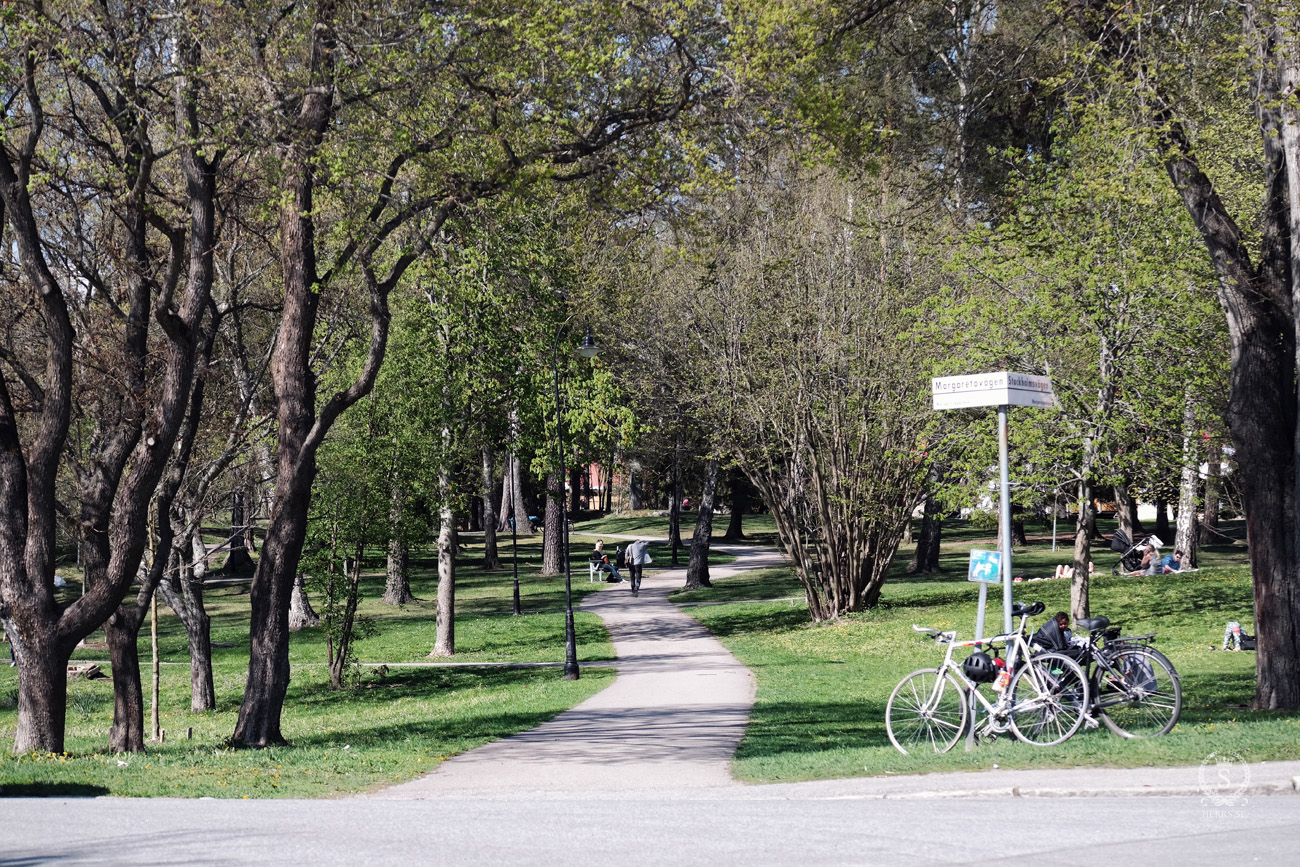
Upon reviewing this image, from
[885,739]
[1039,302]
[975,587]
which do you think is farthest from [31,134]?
[975,587]

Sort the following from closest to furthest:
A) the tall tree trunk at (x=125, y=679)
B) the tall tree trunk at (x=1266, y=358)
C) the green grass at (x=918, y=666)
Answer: the green grass at (x=918, y=666), the tall tree trunk at (x=1266, y=358), the tall tree trunk at (x=125, y=679)

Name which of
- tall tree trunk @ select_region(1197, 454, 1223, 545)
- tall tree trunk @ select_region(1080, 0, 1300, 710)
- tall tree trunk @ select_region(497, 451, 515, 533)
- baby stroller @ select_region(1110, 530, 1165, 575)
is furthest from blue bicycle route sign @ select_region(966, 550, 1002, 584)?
tall tree trunk @ select_region(497, 451, 515, 533)

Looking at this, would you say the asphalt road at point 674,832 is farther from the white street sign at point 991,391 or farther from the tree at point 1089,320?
the tree at point 1089,320

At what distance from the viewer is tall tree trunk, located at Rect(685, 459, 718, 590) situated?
118 feet

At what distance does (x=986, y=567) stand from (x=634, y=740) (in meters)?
4.16

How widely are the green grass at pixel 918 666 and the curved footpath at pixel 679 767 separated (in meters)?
0.39

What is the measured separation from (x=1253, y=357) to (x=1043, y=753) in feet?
18.1

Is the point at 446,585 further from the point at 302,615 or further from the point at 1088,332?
the point at 1088,332

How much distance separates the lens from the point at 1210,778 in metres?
8.51

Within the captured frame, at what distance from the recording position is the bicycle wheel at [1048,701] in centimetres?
1051

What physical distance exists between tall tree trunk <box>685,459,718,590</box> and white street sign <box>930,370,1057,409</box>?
78.1ft

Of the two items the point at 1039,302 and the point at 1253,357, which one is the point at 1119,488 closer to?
the point at 1039,302

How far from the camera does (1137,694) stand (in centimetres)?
1059

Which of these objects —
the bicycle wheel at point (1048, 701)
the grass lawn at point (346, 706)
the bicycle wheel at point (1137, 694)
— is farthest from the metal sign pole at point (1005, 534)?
the grass lawn at point (346, 706)
